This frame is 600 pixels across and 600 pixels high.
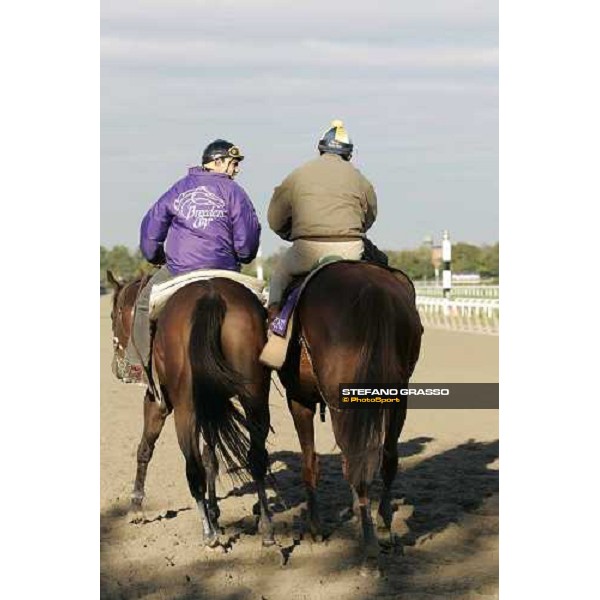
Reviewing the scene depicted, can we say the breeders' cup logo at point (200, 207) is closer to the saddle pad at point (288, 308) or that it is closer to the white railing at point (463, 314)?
the saddle pad at point (288, 308)

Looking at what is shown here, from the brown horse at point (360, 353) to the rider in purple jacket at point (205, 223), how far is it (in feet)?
3.18

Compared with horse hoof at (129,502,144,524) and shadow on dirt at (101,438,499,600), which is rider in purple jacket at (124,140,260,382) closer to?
horse hoof at (129,502,144,524)

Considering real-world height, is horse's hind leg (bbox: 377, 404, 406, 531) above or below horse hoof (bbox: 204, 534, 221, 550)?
above

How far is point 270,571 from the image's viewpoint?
7.82m

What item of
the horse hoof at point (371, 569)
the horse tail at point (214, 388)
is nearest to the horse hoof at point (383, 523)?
the horse hoof at point (371, 569)

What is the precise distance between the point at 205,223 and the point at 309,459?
5.95 feet

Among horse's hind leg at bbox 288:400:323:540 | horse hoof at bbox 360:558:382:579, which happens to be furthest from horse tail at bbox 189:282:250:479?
horse hoof at bbox 360:558:382:579

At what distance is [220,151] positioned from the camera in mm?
8992

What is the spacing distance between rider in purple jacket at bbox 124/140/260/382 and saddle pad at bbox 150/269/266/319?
0.11 metres

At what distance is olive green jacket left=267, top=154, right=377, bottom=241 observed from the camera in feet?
28.1

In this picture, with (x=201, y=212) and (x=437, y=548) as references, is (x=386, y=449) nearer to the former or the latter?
(x=437, y=548)

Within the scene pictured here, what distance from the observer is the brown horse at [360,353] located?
25.0 feet
